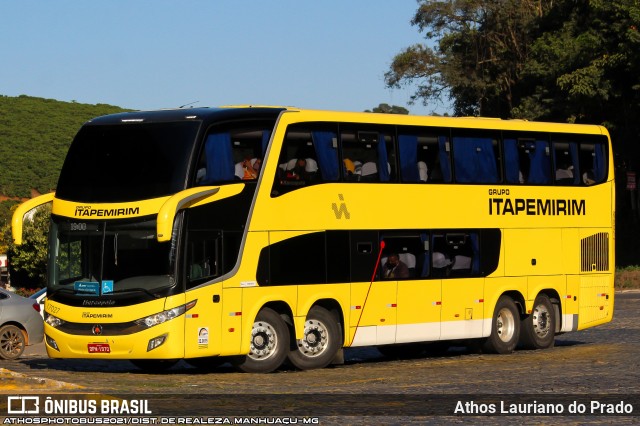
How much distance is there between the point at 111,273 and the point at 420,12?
63609mm

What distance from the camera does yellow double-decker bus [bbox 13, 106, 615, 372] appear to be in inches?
776

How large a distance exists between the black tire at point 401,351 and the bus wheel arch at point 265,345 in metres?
5.01

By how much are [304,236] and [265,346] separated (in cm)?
191

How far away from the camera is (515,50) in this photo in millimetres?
74500

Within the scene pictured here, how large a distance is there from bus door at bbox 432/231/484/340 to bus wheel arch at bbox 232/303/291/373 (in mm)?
3938

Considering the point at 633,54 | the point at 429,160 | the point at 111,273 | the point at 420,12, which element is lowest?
the point at 111,273

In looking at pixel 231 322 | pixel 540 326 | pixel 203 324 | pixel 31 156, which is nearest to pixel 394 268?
pixel 231 322

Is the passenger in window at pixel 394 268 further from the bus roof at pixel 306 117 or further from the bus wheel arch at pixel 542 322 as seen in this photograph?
the bus wheel arch at pixel 542 322

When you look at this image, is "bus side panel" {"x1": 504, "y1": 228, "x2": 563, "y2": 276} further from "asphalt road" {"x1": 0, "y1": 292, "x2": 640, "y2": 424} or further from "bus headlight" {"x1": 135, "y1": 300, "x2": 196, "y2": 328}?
"bus headlight" {"x1": 135, "y1": 300, "x2": 196, "y2": 328}

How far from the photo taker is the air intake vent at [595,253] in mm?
27031

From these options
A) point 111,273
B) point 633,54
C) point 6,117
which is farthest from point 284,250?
point 6,117

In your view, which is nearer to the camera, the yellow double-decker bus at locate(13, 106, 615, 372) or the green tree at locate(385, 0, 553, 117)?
the yellow double-decker bus at locate(13, 106, 615, 372)

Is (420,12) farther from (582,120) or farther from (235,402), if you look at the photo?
(235,402)

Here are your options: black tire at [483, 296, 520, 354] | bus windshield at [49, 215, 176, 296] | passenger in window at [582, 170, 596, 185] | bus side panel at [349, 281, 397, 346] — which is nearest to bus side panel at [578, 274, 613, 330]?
passenger in window at [582, 170, 596, 185]
